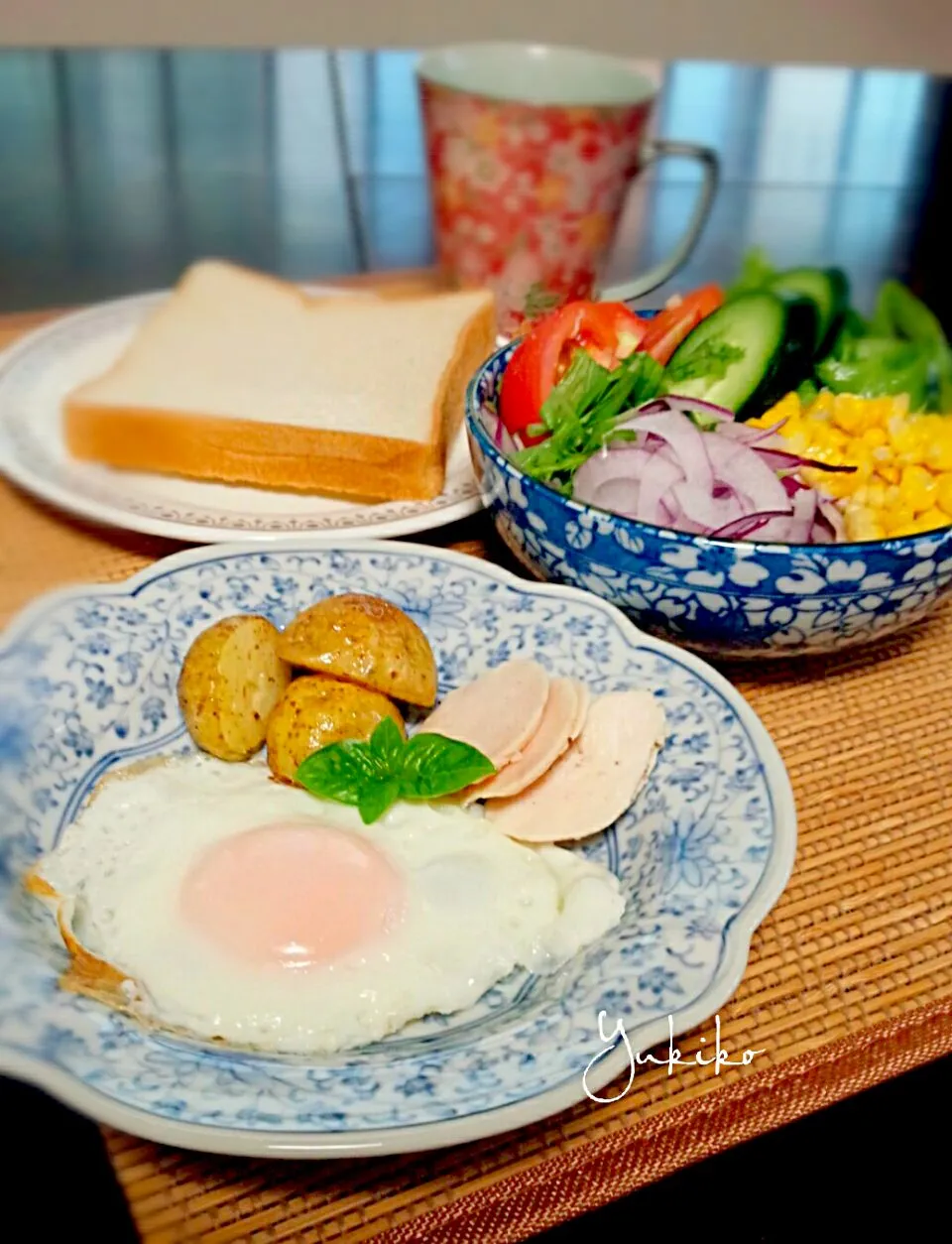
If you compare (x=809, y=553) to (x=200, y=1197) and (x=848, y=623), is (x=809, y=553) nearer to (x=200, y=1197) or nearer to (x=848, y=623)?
(x=848, y=623)

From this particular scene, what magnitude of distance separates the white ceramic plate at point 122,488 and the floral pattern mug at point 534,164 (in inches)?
17.8

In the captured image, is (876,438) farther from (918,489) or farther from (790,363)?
(790,363)

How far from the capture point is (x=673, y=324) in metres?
1.58

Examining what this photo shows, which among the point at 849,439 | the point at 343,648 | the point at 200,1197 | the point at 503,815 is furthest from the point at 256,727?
the point at 849,439

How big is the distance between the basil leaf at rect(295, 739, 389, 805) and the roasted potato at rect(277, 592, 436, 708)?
11 centimetres

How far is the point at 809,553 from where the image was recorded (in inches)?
44.8

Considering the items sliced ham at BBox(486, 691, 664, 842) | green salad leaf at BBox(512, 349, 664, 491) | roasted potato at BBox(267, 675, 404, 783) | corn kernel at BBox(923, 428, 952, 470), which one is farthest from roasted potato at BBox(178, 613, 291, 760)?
corn kernel at BBox(923, 428, 952, 470)

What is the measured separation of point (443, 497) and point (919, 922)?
801 millimetres

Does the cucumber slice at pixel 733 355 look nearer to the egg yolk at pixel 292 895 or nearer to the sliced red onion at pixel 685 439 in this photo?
the sliced red onion at pixel 685 439

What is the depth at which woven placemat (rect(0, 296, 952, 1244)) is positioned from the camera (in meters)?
0.81

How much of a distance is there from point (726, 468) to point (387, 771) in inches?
20.5

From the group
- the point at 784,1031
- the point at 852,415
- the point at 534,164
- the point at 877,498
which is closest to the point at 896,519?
the point at 877,498

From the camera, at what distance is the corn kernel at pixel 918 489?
4.14 feet

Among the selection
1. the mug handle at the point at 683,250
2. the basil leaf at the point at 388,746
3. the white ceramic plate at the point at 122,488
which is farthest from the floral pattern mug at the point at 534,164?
the basil leaf at the point at 388,746
